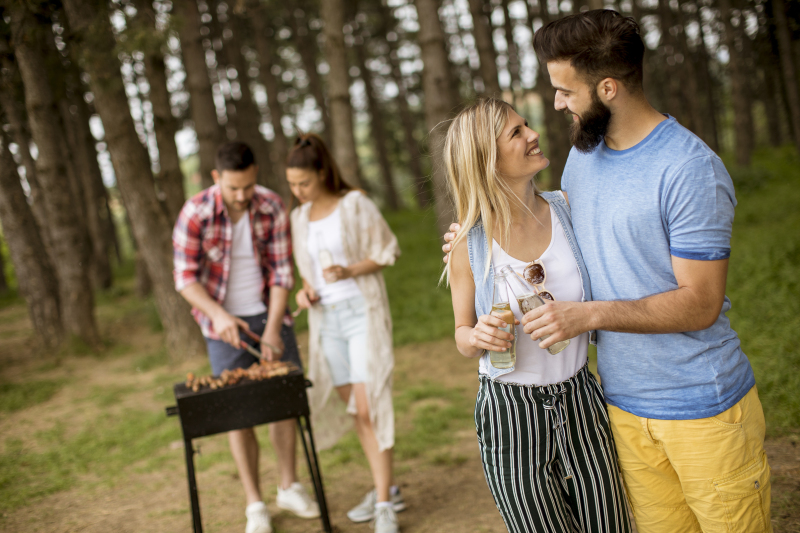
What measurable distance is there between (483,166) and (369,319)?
190 centimetres

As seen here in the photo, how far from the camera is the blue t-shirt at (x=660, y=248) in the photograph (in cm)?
182

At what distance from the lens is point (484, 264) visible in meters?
2.23

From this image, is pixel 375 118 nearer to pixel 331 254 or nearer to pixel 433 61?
pixel 433 61

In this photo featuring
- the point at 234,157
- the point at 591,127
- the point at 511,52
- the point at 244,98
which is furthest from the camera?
the point at 511,52

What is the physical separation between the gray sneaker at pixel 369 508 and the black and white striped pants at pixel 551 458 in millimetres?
2093

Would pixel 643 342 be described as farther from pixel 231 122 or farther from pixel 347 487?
pixel 231 122

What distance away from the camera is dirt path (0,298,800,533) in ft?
13.0

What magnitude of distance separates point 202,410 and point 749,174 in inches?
635

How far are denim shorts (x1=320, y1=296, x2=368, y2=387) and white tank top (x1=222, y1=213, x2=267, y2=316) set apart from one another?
0.54m

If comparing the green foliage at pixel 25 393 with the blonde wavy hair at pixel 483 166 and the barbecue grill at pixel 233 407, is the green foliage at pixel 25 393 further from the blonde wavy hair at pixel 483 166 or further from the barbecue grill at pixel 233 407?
the blonde wavy hair at pixel 483 166

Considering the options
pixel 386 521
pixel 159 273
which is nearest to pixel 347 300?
pixel 386 521

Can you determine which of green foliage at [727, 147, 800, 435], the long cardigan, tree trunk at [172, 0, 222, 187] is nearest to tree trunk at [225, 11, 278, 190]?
tree trunk at [172, 0, 222, 187]

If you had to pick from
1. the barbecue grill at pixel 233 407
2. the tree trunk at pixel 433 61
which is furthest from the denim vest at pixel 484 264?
the tree trunk at pixel 433 61

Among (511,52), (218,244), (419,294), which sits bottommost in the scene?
(419,294)
